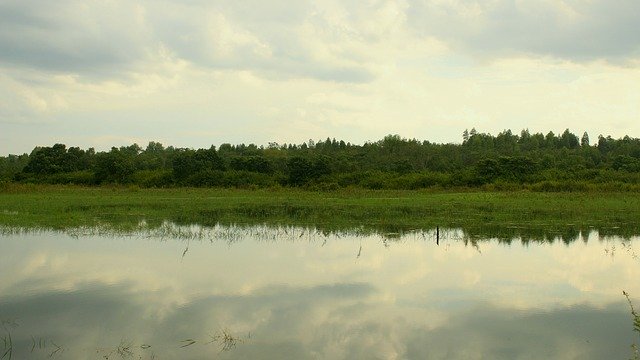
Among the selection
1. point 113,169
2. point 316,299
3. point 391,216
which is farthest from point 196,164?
point 316,299

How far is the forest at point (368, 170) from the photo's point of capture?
50688 mm

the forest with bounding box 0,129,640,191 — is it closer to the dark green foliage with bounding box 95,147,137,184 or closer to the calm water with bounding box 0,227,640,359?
the dark green foliage with bounding box 95,147,137,184

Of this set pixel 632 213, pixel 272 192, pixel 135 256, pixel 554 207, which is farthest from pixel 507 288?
pixel 272 192

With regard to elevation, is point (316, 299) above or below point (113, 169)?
below

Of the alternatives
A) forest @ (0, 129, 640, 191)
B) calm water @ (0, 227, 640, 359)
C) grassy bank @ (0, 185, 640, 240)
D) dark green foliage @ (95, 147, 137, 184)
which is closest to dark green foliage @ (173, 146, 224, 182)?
forest @ (0, 129, 640, 191)

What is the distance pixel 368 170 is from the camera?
196 ft

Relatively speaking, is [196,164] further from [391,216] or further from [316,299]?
[316,299]

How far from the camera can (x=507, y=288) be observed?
36.4ft

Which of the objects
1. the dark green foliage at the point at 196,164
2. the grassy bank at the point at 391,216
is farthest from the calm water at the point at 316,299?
the dark green foliage at the point at 196,164

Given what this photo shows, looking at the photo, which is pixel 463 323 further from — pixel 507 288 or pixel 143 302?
pixel 143 302

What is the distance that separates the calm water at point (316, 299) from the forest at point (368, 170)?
→ 34.0 metres

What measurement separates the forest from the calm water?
1338 inches

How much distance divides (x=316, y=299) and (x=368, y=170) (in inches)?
1963

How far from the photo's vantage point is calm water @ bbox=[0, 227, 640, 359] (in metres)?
7.57
